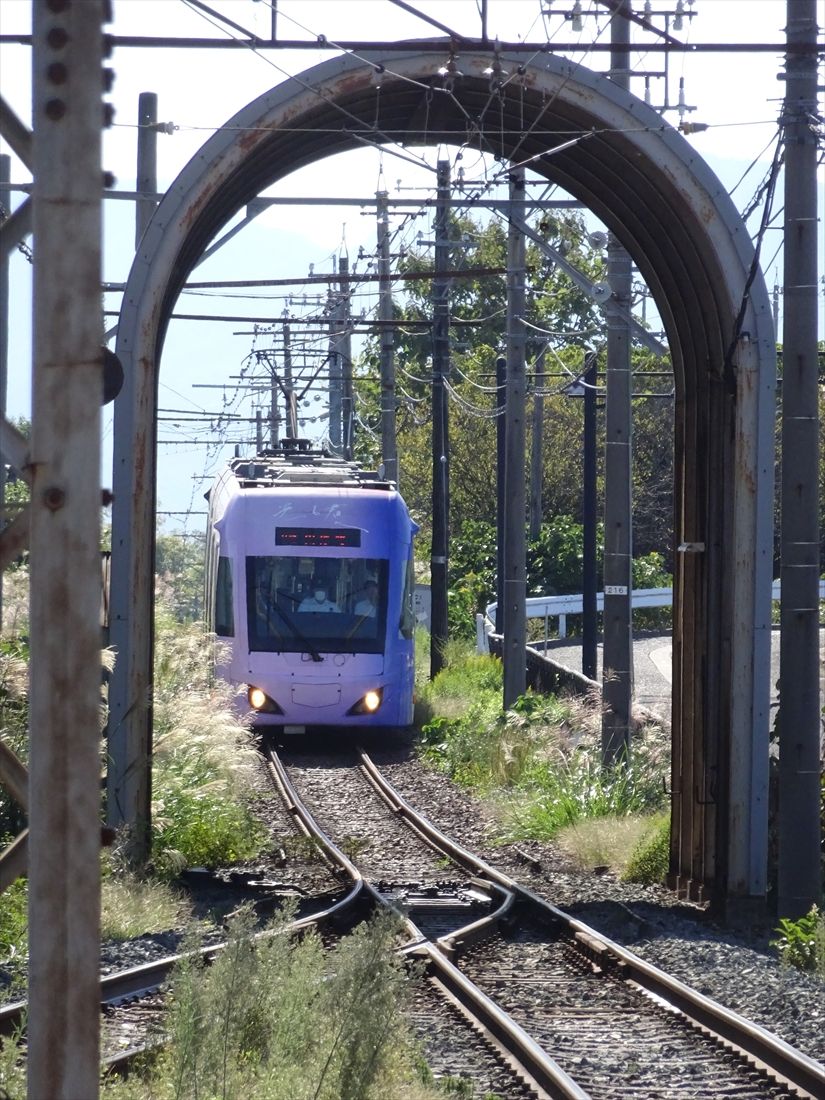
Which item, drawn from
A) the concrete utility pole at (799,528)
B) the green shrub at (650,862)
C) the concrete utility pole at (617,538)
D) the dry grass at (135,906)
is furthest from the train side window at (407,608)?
the concrete utility pole at (799,528)

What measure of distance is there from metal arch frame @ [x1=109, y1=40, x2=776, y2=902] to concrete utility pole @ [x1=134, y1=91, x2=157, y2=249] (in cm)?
445

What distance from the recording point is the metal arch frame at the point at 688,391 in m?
11.1

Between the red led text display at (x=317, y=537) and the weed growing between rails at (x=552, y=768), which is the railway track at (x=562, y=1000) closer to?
the weed growing between rails at (x=552, y=768)

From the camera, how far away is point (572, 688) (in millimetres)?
21703

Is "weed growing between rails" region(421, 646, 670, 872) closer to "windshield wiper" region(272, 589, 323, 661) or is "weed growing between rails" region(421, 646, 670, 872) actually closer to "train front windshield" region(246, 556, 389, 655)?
"train front windshield" region(246, 556, 389, 655)

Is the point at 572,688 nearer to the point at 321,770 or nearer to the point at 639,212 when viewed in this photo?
the point at 321,770

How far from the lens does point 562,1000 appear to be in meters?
8.59

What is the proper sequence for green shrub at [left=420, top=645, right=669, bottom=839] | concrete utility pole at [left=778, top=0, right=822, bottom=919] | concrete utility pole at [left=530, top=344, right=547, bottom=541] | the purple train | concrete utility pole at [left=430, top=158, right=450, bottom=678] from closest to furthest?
concrete utility pole at [left=778, top=0, right=822, bottom=919] → green shrub at [left=420, top=645, right=669, bottom=839] → the purple train → concrete utility pole at [left=430, top=158, right=450, bottom=678] → concrete utility pole at [left=530, top=344, right=547, bottom=541]

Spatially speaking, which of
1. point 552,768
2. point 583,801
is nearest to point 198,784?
point 583,801

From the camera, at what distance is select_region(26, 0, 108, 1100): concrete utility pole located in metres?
3.46

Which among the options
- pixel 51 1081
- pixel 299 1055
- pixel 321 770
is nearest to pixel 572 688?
pixel 321 770

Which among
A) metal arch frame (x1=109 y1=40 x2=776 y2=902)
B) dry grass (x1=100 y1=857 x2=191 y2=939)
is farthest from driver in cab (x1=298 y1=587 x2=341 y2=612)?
dry grass (x1=100 y1=857 x2=191 y2=939)

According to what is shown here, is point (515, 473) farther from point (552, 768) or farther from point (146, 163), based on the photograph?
point (146, 163)

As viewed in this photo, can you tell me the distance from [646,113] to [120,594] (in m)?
5.08
